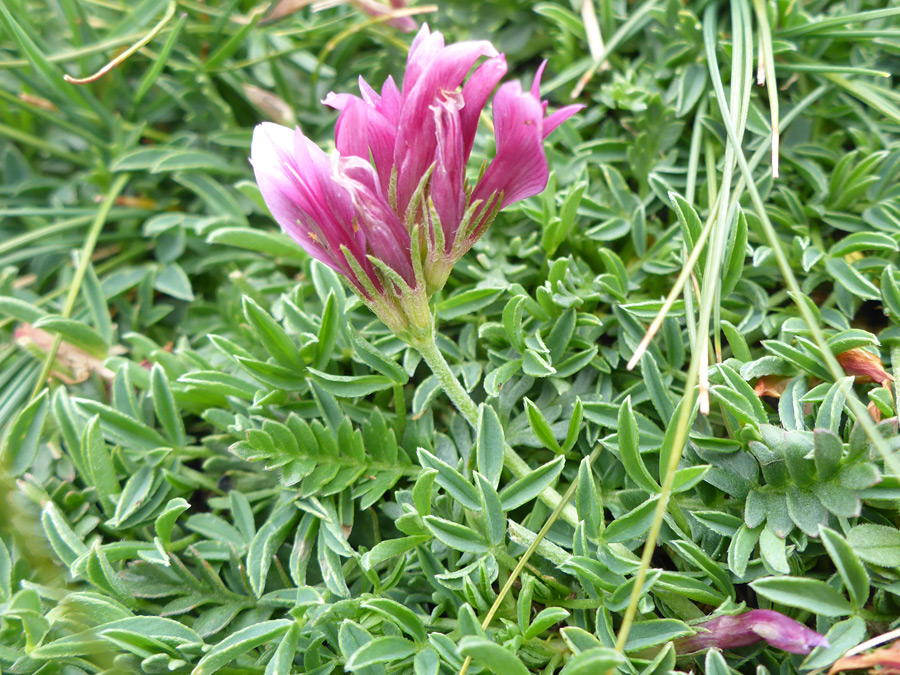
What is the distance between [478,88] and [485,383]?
398 millimetres

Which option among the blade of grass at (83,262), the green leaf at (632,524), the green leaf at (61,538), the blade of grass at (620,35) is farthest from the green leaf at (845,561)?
the blade of grass at (83,262)

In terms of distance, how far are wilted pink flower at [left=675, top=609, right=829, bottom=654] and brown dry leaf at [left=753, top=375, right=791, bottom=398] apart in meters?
0.31

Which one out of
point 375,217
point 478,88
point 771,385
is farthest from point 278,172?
point 771,385

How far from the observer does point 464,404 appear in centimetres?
95

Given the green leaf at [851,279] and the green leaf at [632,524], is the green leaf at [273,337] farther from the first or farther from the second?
the green leaf at [851,279]

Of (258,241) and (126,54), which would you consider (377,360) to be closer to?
(258,241)

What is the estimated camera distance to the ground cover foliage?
848mm

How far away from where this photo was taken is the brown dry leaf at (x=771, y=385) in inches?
38.3

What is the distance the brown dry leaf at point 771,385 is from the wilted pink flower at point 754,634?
0.31 meters

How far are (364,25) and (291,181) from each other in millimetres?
762

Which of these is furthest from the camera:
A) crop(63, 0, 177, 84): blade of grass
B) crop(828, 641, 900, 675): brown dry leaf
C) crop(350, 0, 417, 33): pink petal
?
crop(350, 0, 417, 33): pink petal

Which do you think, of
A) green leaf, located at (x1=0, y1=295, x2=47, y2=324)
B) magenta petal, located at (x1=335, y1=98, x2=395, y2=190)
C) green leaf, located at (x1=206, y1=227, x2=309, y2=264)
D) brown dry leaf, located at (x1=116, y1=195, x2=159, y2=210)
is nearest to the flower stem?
magenta petal, located at (x1=335, y1=98, x2=395, y2=190)

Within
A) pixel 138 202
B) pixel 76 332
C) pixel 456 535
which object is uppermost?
pixel 138 202

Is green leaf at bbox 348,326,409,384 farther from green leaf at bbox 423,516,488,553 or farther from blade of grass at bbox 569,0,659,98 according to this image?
blade of grass at bbox 569,0,659,98
